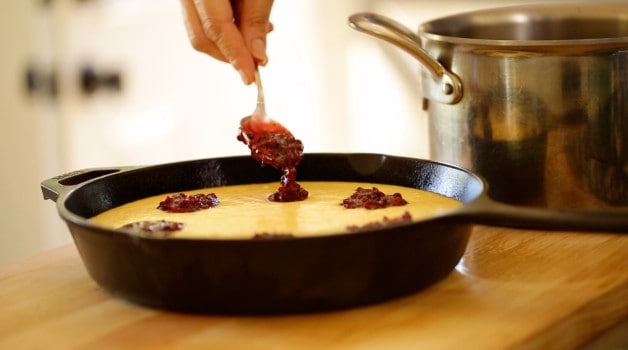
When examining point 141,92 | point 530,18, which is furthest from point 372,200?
point 141,92

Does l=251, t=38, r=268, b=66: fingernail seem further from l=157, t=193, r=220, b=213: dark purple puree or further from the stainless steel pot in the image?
l=157, t=193, r=220, b=213: dark purple puree

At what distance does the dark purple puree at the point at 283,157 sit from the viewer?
4.24 ft

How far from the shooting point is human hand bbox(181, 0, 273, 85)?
1.41m

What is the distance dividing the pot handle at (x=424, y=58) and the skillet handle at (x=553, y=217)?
382mm

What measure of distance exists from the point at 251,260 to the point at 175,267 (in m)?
0.08

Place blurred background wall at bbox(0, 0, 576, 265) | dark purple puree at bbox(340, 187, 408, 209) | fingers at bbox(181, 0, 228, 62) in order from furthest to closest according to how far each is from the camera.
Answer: blurred background wall at bbox(0, 0, 576, 265) < fingers at bbox(181, 0, 228, 62) < dark purple puree at bbox(340, 187, 408, 209)

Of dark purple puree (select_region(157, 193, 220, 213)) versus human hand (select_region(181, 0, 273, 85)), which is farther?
human hand (select_region(181, 0, 273, 85))

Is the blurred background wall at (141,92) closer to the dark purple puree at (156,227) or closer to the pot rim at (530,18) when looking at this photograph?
the pot rim at (530,18)

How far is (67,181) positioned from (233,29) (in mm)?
326

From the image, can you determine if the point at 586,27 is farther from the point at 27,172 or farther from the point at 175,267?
the point at 27,172

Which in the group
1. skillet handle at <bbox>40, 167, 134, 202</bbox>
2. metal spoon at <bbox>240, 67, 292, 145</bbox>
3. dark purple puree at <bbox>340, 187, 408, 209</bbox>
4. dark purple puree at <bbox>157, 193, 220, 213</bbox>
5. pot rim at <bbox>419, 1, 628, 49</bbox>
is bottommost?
dark purple puree at <bbox>340, 187, 408, 209</bbox>

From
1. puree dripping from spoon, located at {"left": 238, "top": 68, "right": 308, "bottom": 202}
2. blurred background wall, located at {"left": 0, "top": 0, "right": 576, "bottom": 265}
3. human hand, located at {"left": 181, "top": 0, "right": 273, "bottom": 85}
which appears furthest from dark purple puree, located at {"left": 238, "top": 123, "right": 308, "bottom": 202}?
blurred background wall, located at {"left": 0, "top": 0, "right": 576, "bottom": 265}

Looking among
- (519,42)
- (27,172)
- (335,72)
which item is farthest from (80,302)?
A: (27,172)

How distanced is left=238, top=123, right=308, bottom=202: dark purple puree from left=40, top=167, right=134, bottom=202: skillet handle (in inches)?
7.2
